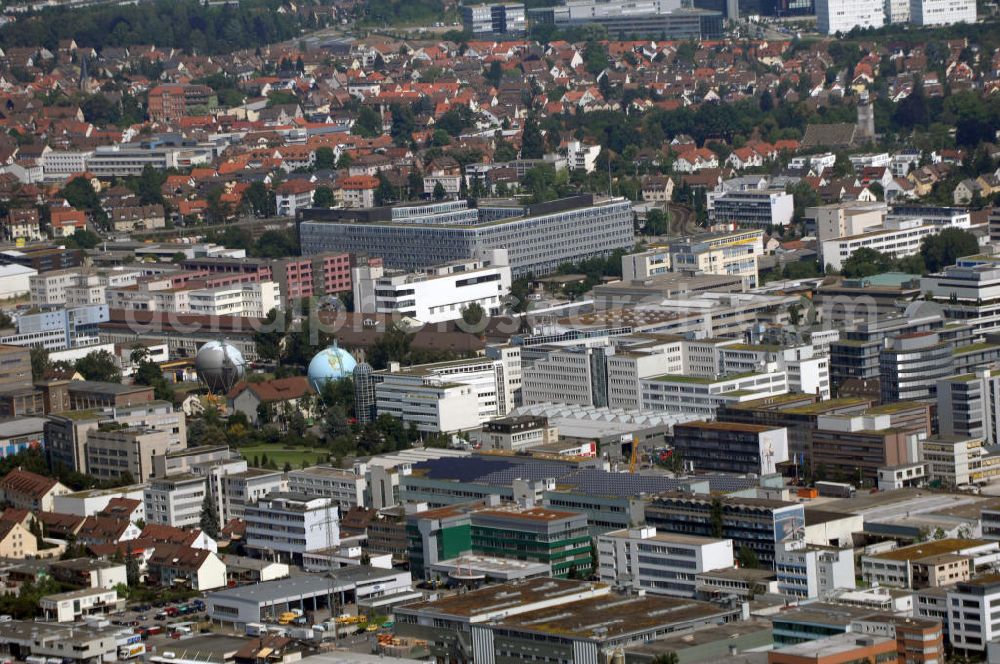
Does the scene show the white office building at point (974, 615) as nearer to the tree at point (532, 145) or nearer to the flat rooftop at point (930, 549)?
the flat rooftop at point (930, 549)

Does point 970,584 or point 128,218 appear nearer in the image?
point 970,584

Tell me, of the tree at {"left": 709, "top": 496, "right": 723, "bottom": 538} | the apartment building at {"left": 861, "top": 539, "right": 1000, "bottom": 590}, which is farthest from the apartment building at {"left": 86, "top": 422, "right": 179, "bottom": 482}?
the apartment building at {"left": 861, "top": 539, "right": 1000, "bottom": 590}

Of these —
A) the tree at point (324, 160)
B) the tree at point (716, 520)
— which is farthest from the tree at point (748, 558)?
the tree at point (324, 160)

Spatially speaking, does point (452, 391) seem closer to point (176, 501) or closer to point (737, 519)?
point (176, 501)

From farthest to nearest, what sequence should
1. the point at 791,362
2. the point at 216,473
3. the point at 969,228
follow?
1. the point at 969,228
2. the point at 791,362
3. the point at 216,473

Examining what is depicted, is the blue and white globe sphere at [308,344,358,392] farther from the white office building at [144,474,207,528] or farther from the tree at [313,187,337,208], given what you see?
the tree at [313,187,337,208]

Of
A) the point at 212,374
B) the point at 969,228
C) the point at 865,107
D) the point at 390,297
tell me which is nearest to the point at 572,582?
the point at 212,374

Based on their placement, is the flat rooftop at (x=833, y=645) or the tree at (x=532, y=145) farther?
the tree at (x=532, y=145)

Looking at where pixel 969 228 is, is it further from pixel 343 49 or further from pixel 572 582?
pixel 343 49
